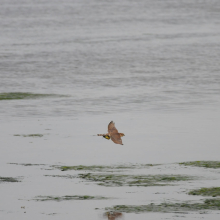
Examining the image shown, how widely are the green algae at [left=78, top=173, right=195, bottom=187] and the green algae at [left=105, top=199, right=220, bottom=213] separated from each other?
1.08m

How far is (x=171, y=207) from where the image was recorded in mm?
10375

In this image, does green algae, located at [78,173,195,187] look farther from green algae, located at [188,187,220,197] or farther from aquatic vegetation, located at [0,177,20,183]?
aquatic vegetation, located at [0,177,20,183]

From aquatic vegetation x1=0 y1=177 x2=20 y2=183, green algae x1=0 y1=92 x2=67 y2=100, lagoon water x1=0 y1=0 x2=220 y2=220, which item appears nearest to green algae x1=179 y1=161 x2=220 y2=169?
lagoon water x1=0 y1=0 x2=220 y2=220

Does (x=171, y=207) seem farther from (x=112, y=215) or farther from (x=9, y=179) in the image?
(x=9, y=179)

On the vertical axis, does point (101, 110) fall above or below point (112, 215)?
above

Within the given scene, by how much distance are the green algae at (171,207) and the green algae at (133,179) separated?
108 cm

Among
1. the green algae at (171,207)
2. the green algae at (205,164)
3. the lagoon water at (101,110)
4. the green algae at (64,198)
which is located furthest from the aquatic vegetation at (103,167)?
the green algae at (171,207)

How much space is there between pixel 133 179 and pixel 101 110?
7.08 m

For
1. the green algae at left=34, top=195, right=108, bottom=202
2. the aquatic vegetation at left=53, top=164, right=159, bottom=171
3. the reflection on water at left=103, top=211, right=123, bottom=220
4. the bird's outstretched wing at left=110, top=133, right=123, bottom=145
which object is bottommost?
the reflection on water at left=103, top=211, right=123, bottom=220

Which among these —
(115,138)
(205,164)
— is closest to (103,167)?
(115,138)

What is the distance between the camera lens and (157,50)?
34125mm

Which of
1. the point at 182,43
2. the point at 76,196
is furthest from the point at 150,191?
the point at 182,43

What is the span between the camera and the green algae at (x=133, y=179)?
38.2 feet

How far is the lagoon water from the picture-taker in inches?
447
